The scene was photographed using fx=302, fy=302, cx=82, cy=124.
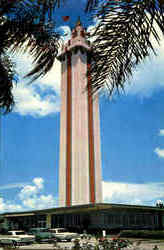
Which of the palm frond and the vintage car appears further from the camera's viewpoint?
the vintage car

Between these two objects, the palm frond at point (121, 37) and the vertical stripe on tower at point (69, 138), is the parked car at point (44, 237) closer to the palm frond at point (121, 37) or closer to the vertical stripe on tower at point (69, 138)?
the vertical stripe on tower at point (69, 138)

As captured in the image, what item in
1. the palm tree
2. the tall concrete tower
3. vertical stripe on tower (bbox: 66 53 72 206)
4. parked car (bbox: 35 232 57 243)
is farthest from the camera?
vertical stripe on tower (bbox: 66 53 72 206)

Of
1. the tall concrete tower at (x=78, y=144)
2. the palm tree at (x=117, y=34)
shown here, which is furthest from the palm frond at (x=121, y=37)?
the tall concrete tower at (x=78, y=144)

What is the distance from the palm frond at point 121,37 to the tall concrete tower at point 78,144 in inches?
1727

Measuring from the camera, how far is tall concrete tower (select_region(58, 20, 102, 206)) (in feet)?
165

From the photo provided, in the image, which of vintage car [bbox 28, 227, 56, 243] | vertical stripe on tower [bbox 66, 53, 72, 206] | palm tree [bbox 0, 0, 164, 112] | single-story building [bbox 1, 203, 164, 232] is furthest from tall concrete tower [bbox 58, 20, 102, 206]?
palm tree [bbox 0, 0, 164, 112]

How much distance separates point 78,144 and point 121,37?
47.9m

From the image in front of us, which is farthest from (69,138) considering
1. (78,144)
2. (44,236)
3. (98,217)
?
(44,236)

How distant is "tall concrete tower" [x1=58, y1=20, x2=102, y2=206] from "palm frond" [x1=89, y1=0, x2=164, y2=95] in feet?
144

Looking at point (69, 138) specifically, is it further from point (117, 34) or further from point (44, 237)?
point (117, 34)

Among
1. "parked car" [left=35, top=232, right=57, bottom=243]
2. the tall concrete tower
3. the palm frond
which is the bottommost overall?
"parked car" [left=35, top=232, right=57, bottom=243]

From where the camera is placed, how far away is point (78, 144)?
5194 centimetres

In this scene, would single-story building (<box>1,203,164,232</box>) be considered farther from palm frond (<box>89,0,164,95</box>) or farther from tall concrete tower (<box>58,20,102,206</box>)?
palm frond (<box>89,0,164,95</box>)

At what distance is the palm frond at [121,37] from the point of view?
12.4 feet
